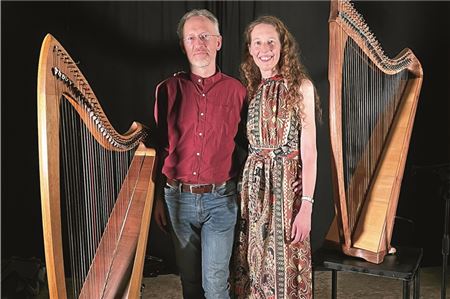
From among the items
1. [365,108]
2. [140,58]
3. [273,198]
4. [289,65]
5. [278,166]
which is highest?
[140,58]

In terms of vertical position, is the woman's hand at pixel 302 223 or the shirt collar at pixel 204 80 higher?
the shirt collar at pixel 204 80

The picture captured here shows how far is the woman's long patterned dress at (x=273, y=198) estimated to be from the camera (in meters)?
1.95

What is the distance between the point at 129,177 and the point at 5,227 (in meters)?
1.34

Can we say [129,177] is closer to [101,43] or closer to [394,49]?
[101,43]

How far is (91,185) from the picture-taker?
1549 mm

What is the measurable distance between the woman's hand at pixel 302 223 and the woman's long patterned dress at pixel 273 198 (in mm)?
27

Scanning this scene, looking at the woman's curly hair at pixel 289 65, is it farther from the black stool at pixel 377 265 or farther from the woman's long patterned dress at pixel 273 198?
the black stool at pixel 377 265

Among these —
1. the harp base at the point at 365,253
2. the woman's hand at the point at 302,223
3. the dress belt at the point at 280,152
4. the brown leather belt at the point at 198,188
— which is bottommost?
the harp base at the point at 365,253

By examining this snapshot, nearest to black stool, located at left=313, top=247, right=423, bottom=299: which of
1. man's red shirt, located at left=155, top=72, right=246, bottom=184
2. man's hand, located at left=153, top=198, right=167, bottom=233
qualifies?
man's red shirt, located at left=155, top=72, right=246, bottom=184

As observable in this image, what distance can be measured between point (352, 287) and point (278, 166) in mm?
1464

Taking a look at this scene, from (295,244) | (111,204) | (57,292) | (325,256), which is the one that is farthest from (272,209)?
(57,292)

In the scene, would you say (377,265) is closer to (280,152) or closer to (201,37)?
(280,152)

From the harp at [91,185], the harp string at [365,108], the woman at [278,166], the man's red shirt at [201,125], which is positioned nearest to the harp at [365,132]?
the harp string at [365,108]

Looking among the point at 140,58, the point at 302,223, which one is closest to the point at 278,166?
the point at 302,223
